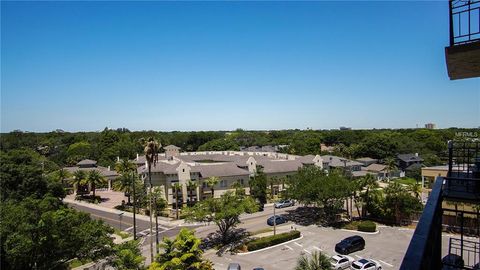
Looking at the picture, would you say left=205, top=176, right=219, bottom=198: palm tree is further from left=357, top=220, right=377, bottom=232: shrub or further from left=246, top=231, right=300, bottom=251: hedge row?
left=357, top=220, right=377, bottom=232: shrub

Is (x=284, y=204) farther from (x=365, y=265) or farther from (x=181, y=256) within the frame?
(x=181, y=256)

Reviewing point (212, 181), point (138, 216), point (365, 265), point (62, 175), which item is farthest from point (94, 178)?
point (365, 265)

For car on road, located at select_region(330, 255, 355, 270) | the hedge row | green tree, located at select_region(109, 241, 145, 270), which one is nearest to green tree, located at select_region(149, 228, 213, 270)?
green tree, located at select_region(109, 241, 145, 270)

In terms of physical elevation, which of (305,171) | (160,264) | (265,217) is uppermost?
(305,171)

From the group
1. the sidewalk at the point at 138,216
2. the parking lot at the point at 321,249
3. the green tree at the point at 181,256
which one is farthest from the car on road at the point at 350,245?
the sidewalk at the point at 138,216

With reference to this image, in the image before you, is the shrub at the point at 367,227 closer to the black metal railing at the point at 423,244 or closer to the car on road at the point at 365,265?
the car on road at the point at 365,265

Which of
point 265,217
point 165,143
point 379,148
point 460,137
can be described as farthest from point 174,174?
point 165,143

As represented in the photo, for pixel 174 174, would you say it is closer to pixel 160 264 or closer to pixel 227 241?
pixel 227 241
